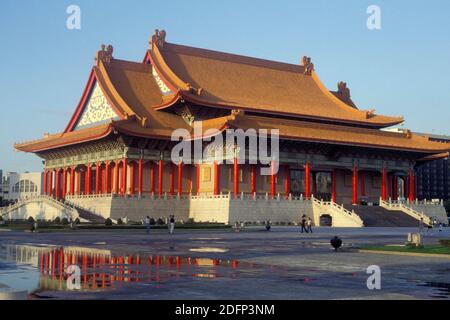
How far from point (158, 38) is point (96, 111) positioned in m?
10.8

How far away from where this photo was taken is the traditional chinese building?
→ 2391 inches

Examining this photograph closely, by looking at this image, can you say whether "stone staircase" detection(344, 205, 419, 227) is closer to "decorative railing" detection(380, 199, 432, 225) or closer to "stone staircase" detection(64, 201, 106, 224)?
"decorative railing" detection(380, 199, 432, 225)

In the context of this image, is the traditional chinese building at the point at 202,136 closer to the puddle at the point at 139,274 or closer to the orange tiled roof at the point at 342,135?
the orange tiled roof at the point at 342,135

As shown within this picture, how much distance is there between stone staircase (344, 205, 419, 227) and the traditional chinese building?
89.2 inches

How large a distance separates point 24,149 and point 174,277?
2632 inches

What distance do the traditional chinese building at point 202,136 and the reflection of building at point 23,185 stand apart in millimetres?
42527

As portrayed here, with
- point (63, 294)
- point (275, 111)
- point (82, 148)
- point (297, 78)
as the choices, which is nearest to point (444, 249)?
point (63, 294)

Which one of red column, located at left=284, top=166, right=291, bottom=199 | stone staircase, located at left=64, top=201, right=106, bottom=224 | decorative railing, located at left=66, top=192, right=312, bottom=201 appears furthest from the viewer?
red column, located at left=284, top=166, right=291, bottom=199

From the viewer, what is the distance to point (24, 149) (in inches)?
3081

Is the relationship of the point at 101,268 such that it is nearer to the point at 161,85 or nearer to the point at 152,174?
the point at 152,174

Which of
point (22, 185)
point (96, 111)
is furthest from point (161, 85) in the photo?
point (22, 185)

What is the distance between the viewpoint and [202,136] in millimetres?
60562

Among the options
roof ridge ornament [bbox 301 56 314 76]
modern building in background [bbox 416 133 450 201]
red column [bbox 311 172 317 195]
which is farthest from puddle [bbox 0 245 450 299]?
modern building in background [bbox 416 133 450 201]
